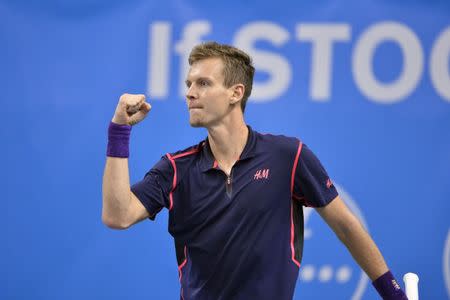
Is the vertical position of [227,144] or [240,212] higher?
[227,144]

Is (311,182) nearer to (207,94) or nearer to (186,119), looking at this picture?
(207,94)

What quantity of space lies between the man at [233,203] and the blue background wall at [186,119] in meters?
1.52

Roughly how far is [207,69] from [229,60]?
0.12m

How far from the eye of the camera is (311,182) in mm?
2750

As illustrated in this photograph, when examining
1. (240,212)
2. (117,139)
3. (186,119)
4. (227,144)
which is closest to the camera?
(117,139)

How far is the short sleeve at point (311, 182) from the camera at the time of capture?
276cm

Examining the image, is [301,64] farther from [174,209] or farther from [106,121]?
[174,209]

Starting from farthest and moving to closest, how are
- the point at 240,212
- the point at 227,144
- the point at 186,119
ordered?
the point at 186,119
the point at 227,144
the point at 240,212

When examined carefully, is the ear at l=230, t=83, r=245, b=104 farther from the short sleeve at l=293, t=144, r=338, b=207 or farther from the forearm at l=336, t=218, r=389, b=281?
the forearm at l=336, t=218, r=389, b=281

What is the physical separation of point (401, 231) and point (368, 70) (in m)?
0.94

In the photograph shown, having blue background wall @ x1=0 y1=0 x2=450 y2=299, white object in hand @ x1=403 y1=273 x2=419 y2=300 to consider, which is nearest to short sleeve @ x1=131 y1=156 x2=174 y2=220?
white object in hand @ x1=403 y1=273 x2=419 y2=300

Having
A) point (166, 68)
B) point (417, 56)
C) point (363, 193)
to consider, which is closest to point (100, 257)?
point (166, 68)

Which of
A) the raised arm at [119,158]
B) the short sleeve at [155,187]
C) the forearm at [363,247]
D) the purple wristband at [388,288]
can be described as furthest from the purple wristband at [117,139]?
the purple wristband at [388,288]

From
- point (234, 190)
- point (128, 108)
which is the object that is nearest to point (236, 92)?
point (234, 190)
